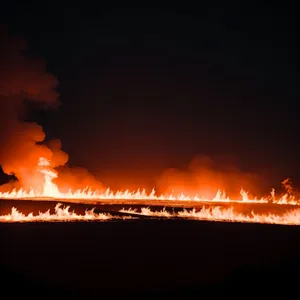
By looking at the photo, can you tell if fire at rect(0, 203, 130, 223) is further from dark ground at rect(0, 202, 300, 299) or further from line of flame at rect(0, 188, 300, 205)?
line of flame at rect(0, 188, 300, 205)

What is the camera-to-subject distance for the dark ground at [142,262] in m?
7.72

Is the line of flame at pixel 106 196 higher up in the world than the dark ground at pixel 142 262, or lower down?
higher up

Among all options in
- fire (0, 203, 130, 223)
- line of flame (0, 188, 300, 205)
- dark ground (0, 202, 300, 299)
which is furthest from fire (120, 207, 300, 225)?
line of flame (0, 188, 300, 205)

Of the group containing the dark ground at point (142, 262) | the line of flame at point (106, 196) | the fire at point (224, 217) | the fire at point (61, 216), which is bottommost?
the dark ground at point (142, 262)

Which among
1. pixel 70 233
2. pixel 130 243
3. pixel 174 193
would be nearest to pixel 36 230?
pixel 70 233

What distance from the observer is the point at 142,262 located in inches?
388

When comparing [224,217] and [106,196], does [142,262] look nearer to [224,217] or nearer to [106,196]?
[224,217]

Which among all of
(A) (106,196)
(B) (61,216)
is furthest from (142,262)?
(A) (106,196)

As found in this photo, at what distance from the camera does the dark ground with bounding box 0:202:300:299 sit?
7719 mm

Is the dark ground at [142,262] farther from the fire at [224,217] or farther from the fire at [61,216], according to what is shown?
the fire at [224,217]

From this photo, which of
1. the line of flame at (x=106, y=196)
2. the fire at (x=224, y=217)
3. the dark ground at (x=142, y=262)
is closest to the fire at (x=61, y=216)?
the dark ground at (x=142, y=262)

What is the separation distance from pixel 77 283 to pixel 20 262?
2.17 meters

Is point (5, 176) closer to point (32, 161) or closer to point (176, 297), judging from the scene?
point (32, 161)

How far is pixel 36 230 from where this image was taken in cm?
1425
